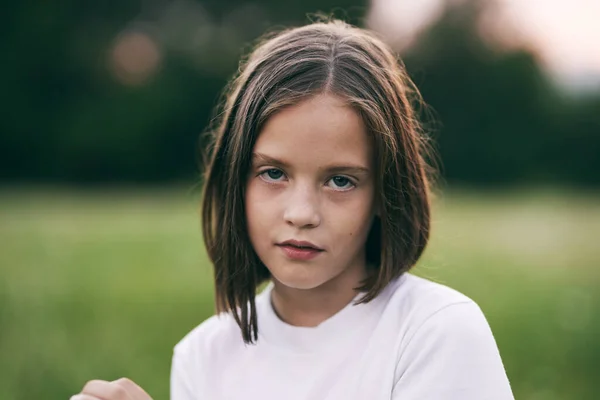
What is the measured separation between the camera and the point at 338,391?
1780mm

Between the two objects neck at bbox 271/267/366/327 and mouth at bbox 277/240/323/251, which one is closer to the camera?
mouth at bbox 277/240/323/251

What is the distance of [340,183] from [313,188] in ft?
0.23

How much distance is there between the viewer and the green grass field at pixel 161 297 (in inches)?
165

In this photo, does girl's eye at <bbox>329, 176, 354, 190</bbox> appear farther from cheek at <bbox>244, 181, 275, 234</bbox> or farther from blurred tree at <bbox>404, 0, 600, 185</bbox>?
blurred tree at <bbox>404, 0, 600, 185</bbox>

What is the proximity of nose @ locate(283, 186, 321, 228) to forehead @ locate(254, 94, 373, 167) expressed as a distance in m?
0.07

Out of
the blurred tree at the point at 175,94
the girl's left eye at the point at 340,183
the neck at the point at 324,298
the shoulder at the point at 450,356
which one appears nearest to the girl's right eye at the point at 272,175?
the girl's left eye at the point at 340,183

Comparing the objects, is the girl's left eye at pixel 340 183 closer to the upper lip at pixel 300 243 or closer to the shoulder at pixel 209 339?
the upper lip at pixel 300 243

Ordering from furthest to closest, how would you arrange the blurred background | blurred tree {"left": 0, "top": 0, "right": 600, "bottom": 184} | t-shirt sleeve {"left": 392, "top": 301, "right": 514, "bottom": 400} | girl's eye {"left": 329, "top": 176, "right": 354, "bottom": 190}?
blurred tree {"left": 0, "top": 0, "right": 600, "bottom": 184} → the blurred background → girl's eye {"left": 329, "top": 176, "right": 354, "bottom": 190} → t-shirt sleeve {"left": 392, "top": 301, "right": 514, "bottom": 400}

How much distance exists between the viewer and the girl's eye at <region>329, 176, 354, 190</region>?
5.82ft

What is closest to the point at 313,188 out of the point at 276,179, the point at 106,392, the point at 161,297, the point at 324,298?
the point at 276,179

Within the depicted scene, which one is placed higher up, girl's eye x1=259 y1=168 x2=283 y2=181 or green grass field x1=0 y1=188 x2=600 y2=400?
girl's eye x1=259 y1=168 x2=283 y2=181

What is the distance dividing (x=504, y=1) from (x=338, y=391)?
100.0 feet

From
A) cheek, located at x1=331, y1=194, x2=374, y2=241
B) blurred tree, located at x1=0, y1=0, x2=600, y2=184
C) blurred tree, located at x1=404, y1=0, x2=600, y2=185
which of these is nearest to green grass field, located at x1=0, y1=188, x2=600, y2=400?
cheek, located at x1=331, y1=194, x2=374, y2=241

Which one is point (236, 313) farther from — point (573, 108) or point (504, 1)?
point (504, 1)
